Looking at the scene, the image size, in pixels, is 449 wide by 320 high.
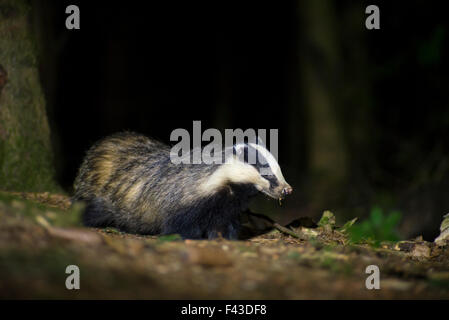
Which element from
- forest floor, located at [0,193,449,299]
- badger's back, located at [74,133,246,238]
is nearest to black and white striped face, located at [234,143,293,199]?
badger's back, located at [74,133,246,238]

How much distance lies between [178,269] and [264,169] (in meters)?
1.83

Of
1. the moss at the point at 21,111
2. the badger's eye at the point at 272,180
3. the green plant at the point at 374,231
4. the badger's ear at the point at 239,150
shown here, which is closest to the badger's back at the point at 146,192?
the badger's ear at the point at 239,150

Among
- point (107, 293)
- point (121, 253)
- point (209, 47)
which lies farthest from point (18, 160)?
point (209, 47)

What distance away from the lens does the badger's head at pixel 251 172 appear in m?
4.94

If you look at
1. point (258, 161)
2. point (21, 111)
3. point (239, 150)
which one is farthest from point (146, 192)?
point (21, 111)

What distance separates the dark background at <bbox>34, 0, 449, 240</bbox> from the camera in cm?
1039

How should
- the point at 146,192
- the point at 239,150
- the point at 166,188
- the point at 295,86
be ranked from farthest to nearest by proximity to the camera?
the point at 295,86 → the point at 146,192 → the point at 166,188 → the point at 239,150

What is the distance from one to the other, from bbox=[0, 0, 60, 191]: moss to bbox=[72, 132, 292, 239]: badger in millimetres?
491

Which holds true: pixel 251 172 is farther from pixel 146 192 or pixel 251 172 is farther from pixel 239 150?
pixel 146 192

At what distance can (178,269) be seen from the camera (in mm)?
3363

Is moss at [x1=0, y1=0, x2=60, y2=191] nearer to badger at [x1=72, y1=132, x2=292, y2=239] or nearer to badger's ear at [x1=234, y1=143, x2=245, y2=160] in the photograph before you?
badger at [x1=72, y1=132, x2=292, y2=239]

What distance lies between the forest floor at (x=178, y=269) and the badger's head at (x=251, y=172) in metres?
0.73

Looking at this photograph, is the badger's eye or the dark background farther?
the dark background

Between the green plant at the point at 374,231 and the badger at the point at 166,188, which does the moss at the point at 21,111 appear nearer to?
the badger at the point at 166,188
